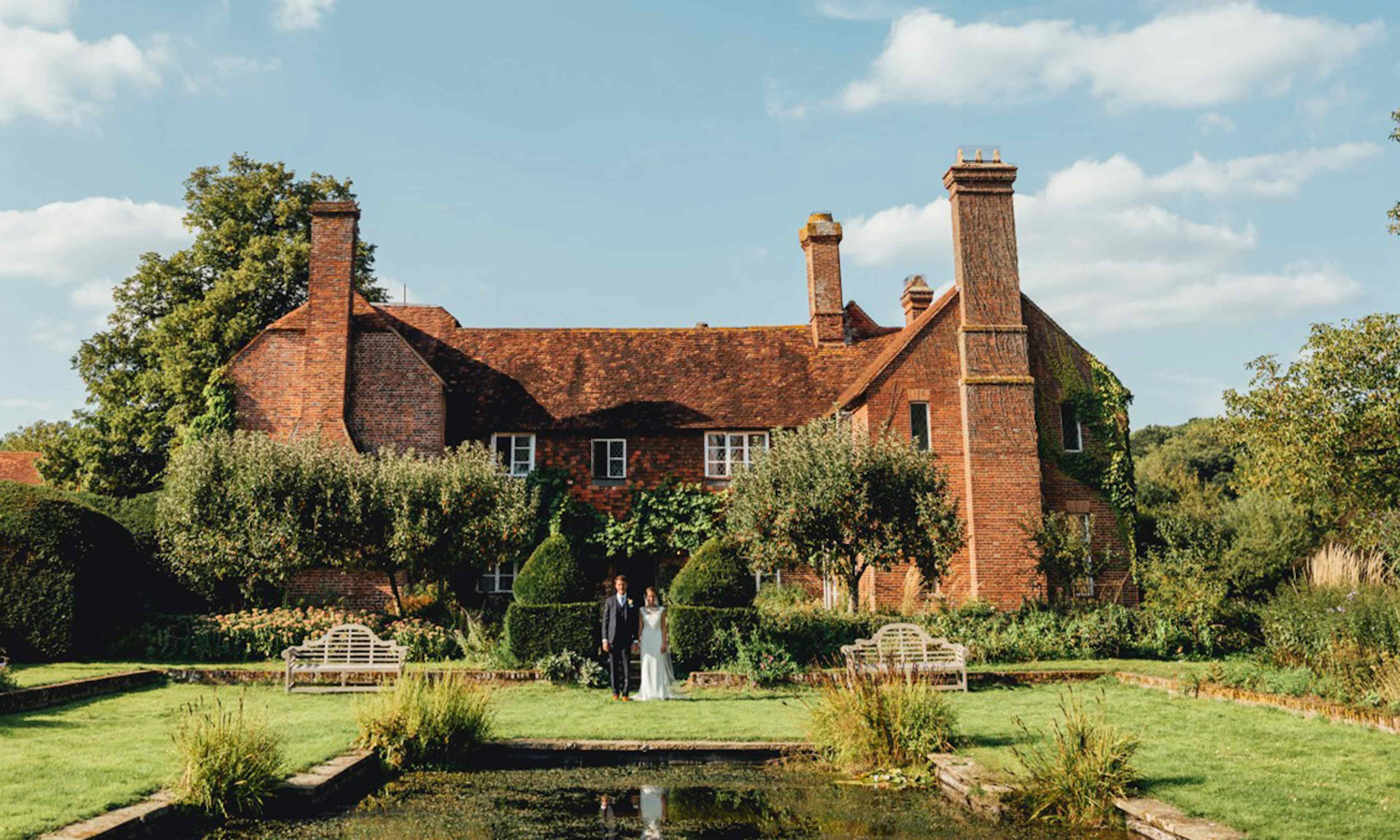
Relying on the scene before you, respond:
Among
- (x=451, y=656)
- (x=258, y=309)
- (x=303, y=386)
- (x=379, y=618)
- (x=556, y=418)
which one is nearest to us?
(x=451, y=656)

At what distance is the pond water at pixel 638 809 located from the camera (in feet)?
24.6

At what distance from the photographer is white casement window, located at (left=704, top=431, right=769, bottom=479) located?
26.8 m

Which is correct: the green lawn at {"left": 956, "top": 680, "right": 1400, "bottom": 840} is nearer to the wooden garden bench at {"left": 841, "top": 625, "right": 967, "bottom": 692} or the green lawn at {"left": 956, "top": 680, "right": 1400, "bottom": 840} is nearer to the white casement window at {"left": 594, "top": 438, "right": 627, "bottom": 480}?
the wooden garden bench at {"left": 841, "top": 625, "right": 967, "bottom": 692}

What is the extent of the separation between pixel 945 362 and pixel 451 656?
13.5 m

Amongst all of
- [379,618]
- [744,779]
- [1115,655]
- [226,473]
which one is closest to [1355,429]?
[1115,655]

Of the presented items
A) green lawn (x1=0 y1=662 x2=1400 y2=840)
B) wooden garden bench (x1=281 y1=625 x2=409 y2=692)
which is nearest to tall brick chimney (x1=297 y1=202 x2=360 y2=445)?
wooden garden bench (x1=281 y1=625 x2=409 y2=692)

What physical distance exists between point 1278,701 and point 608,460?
17390 millimetres

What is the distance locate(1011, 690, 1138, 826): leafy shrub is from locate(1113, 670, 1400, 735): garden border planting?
177 inches

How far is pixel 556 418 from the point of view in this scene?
89.0 ft

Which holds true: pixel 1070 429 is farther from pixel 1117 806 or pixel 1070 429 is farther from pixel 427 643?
pixel 1117 806

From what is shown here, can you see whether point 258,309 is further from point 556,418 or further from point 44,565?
point 44,565

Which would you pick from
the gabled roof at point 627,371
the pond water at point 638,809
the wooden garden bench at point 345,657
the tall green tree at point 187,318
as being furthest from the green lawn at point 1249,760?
the tall green tree at point 187,318

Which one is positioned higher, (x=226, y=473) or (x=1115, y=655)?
(x=226, y=473)

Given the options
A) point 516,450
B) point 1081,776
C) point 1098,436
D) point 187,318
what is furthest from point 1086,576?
point 187,318
